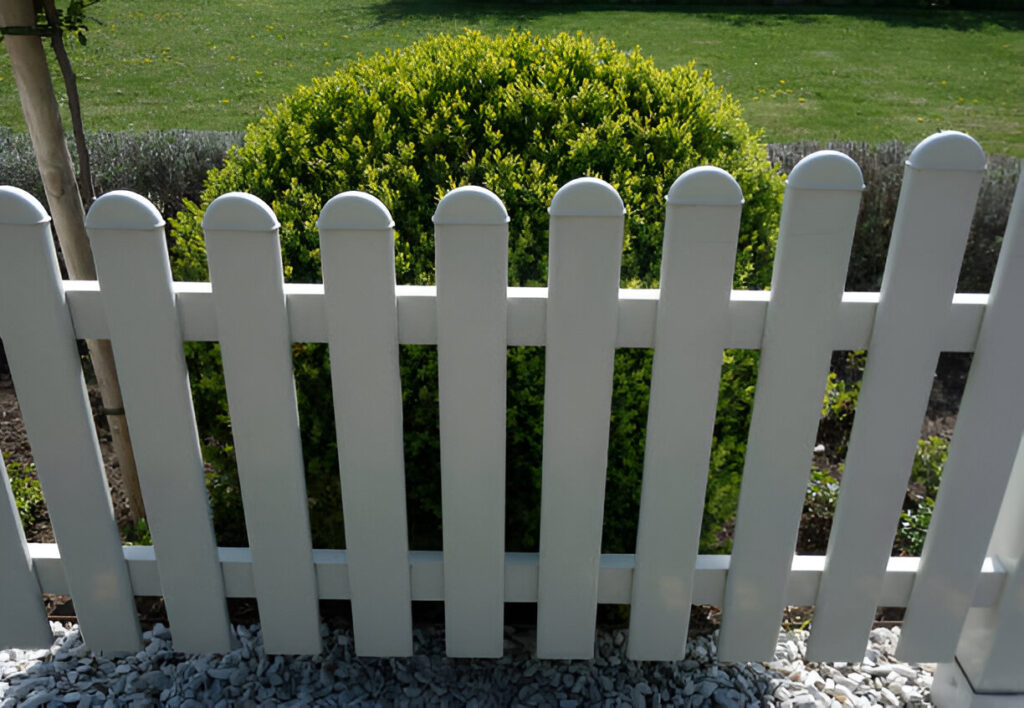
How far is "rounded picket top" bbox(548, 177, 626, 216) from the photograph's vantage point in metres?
1.51

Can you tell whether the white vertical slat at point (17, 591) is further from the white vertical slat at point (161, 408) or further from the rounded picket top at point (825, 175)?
the rounded picket top at point (825, 175)

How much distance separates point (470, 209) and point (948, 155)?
92 centimetres

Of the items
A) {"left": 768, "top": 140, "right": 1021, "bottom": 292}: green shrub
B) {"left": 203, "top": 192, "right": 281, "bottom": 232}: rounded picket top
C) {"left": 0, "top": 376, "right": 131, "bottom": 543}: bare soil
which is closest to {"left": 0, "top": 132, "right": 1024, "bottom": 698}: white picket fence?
{"left": 203, "top": 192, "right": 281, "bottom": 232}: rounded picket top

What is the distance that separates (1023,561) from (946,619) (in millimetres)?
234

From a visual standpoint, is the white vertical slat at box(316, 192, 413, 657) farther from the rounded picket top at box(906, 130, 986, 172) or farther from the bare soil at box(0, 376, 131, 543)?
the bare soil at box(0, 376, 131, 543)

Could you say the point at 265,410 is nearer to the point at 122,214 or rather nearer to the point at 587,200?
the point at 122,214

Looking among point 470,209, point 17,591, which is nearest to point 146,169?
point 17,591

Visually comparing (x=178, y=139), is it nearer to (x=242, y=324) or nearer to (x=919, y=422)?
(x=242, y=324)

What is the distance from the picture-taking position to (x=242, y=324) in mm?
1674

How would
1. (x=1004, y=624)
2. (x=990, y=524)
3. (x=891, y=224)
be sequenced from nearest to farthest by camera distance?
(x=990, y=524) < (x=1004, y=624) < (x=891, y=224)

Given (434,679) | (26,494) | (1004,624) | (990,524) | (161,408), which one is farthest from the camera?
(26,494)

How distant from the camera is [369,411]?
1757 mm

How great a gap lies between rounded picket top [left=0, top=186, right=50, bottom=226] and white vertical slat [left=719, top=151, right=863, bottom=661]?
1484 millimetres

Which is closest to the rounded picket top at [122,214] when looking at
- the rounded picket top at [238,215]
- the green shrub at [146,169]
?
the rounded picket top at [238,215]
